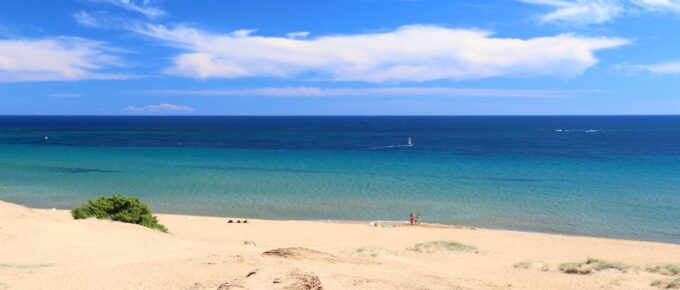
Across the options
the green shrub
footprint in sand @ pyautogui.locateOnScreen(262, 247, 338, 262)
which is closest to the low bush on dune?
footprint in sand @ pyautogui.locateOnScreen(262, 247, 338, 262)

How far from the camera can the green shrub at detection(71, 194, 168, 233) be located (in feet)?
74.3

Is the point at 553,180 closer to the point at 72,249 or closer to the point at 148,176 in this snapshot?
the point at 148,176

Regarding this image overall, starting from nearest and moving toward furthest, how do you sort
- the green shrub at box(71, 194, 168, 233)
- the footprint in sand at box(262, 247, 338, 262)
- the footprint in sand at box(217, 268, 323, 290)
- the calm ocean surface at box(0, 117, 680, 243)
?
the footprint in sand at box(217, 268, 323, 290) < the footprint in sand at box(262, 247, 338, 262) < the green shrub at box(71, 194, 168, 233) < the calm ocean surface at box(0, 117, 680, 243)

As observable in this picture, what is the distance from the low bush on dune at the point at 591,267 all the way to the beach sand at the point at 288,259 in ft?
0.74

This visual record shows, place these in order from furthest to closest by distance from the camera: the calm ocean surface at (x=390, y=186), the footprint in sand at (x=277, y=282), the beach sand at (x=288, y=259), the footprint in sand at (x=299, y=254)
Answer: the calm ocean surface at (x=390, y=186)
the footprint in sand at (x=299, y=254)
the beach sand at (x=288, y=259)
the footprint in sand at (x=277, y=282)

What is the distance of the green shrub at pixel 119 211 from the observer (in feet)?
74.3

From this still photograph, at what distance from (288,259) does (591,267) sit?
940 centimetres

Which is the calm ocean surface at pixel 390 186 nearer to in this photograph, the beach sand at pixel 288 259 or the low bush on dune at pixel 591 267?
the beach sand at pixel 288 259

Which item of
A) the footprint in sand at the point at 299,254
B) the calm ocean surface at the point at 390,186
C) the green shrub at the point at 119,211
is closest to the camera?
the footprint in sand at the point at 299,254

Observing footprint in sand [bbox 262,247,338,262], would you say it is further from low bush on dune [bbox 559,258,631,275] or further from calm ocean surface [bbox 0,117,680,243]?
calm ocean surface [bbox 0,117,680,243]

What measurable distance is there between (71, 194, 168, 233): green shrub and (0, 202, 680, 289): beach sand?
1690 mm

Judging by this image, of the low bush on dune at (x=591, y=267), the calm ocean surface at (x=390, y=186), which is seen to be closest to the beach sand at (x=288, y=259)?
the low bush on dune at (x=591, y=267)

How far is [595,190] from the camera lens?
4069 centimetres

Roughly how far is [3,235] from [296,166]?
132 feet
